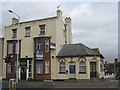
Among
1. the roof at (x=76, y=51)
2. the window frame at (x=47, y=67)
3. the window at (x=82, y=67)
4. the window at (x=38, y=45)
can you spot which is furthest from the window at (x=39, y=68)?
the window at (x=82, y=67)

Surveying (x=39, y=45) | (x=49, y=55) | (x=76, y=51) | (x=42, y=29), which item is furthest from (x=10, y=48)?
(x=76, y=51)

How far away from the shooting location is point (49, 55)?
1310 inches

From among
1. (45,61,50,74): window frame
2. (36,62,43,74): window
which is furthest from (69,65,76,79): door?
(36,62,43,74): window

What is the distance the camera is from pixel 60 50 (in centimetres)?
3544

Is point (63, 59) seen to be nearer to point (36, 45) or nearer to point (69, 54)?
point (69, 54)

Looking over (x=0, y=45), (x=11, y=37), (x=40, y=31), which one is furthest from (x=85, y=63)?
(x=0, y=45)

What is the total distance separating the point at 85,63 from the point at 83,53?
172 cm

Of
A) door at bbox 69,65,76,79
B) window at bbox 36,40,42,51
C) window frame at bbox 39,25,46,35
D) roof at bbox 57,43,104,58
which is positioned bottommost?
door at bbox 69,65,76,79

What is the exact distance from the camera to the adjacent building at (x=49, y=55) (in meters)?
32.0

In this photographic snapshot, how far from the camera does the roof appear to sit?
32500 mm

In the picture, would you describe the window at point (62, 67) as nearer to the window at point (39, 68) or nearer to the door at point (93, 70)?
the window at point (39, 68)

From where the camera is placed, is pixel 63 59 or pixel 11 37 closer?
pixel 63 59

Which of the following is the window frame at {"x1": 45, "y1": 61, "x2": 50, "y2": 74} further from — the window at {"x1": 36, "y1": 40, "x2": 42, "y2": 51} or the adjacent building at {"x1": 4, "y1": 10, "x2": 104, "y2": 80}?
the window at {"x1": 36, "y1": 40, "x2": 42, "y2": 51}

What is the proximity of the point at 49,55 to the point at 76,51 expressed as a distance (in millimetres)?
4722
